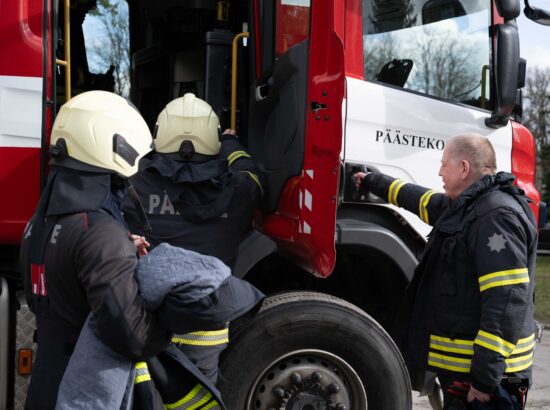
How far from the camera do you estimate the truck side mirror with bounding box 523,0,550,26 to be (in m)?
3.58

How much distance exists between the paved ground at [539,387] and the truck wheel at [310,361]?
1606 millimetres

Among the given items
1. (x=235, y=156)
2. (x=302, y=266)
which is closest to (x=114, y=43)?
(x=235, y=156)

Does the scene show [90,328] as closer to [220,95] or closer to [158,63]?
[220,95]

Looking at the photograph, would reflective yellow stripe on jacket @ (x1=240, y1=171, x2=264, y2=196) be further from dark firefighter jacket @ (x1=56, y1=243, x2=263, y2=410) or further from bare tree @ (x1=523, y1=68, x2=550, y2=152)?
bare tree @ (x1=523, y1=68, x2=550, y2=152)

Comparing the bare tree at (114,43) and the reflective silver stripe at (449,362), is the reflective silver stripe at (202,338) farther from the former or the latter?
the bare tree at (114,43)

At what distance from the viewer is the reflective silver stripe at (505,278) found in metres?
2.48

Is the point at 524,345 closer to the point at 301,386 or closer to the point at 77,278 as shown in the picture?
the point at 301,386

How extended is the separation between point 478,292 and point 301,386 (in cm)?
88

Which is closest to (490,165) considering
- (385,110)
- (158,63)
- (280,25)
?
(385,110)

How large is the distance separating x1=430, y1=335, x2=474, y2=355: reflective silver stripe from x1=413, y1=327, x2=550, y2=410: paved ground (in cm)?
194

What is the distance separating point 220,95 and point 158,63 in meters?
0.71

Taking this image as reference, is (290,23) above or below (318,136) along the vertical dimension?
above

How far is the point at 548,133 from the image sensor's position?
2617 cm

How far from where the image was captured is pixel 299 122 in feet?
9.27
